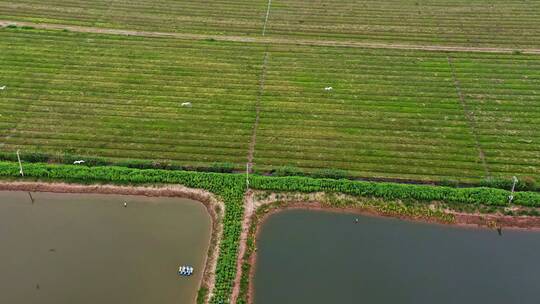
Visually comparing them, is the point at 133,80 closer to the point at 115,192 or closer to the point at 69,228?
the point at 115,192

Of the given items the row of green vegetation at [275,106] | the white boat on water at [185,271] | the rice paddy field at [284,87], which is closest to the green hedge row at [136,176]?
the row of green vegetation at [275,106]

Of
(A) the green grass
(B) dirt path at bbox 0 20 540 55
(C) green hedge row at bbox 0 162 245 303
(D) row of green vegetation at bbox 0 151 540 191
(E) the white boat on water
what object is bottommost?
(E) the white boat on water

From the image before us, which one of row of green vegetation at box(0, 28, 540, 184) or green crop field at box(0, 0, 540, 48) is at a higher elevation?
green crop field at box(0, 0, 540, 48)

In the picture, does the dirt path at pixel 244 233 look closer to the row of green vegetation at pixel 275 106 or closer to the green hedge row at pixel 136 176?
the green hedge row at pixel 136 176

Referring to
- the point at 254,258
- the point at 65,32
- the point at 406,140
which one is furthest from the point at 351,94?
the point at 65,32

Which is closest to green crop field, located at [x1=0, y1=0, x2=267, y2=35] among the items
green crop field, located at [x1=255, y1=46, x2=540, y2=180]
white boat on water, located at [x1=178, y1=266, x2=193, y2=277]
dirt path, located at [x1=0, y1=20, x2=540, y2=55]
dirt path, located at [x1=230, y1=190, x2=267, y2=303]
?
dirt path, located at [x1=0, y1=20, x2=540, y2=55]

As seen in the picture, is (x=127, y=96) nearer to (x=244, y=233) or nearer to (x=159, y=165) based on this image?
(x=159, y=165)

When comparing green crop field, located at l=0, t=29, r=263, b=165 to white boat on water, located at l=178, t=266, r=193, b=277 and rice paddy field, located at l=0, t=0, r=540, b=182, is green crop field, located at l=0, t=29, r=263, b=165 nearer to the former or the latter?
rice paddy field, located at l=0, t=0, r=540, b=182
